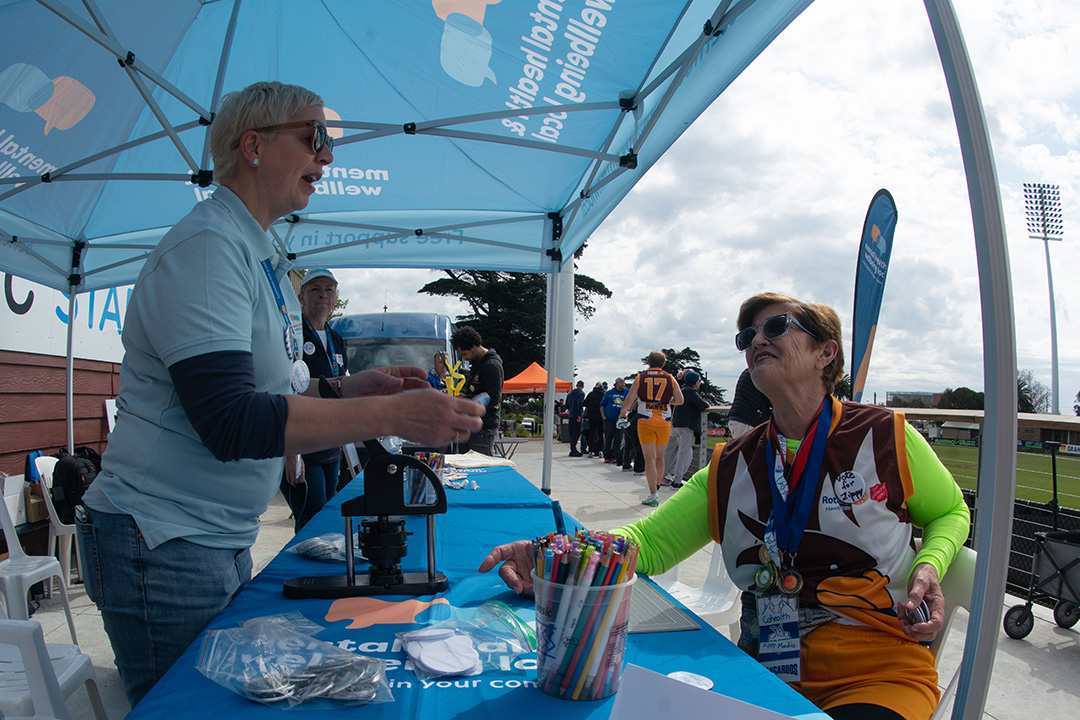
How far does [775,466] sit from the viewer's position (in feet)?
5.16

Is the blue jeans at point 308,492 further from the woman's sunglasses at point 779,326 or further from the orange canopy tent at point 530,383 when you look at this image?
the orange canopy tent at point 530,383

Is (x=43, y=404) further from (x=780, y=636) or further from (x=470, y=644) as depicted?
(x=780, y=636)

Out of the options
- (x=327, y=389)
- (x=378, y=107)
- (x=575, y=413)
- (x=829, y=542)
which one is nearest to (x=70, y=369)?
(x=378, y=107)

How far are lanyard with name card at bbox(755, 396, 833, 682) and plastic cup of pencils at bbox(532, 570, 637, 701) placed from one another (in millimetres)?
699

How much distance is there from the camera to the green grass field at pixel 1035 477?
17.9 meters

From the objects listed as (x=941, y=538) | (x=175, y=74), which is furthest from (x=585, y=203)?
(x=941, y=538)

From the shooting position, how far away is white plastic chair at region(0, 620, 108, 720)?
51.7 inches

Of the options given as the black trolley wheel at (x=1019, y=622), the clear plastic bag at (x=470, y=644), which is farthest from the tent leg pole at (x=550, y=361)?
the clear plastic bag at (x=470, y=644)

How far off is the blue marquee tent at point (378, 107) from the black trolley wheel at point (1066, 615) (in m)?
3.35

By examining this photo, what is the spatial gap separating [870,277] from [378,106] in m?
3.17

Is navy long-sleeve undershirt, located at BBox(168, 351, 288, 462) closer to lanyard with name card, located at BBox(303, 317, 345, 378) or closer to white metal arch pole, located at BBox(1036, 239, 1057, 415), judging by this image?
lanyard with name card, located at BBox(303, 317, 345, 378)

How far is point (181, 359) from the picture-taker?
98 centimetres

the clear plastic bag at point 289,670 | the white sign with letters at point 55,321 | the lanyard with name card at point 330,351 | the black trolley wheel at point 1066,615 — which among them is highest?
the white sign with letters at point 55,321

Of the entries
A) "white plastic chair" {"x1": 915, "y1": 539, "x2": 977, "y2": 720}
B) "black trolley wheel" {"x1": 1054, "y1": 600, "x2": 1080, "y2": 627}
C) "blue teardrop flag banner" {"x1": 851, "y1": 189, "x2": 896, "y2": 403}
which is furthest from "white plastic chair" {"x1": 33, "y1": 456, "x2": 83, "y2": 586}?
"black trolley wheel" {"x1": 1054, "y1": 600, "x2": 1080, "y2": 627}
